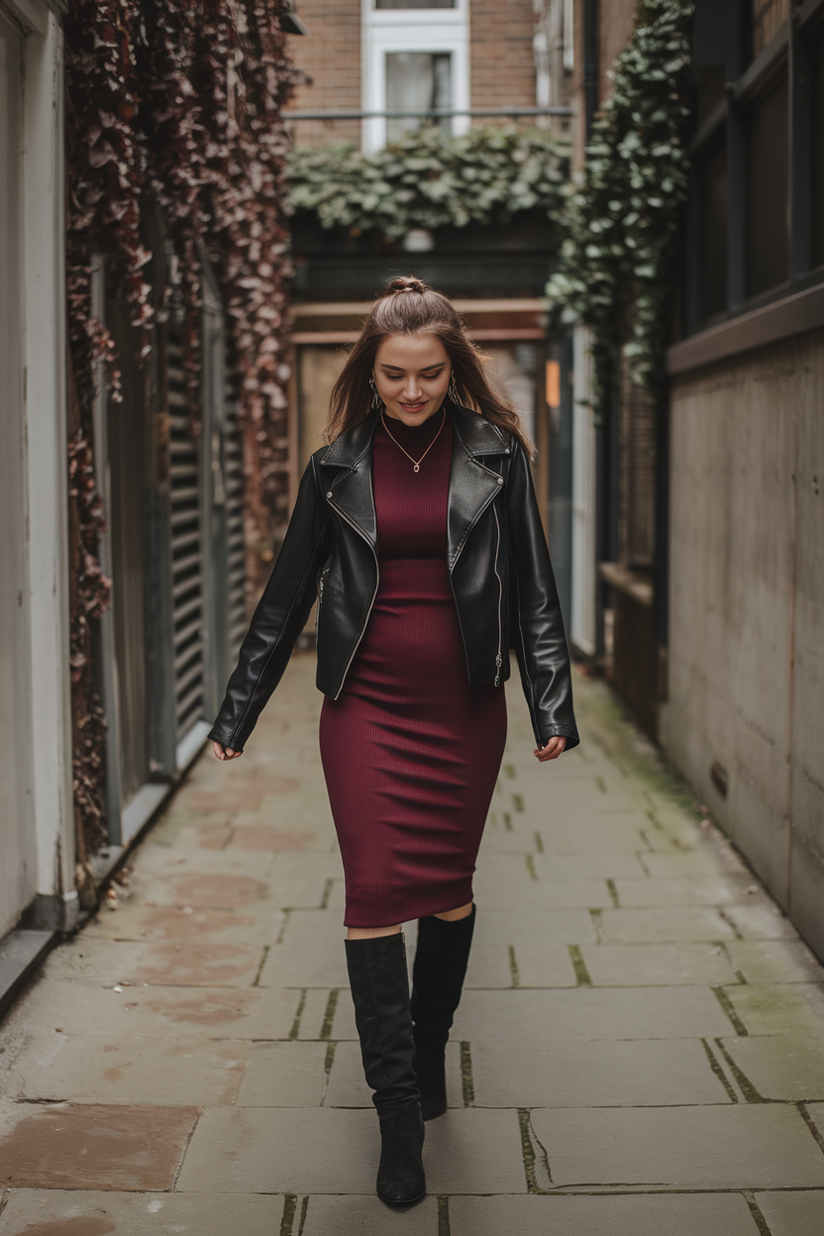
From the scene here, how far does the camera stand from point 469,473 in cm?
291

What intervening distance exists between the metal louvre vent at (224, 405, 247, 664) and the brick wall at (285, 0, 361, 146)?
13.0ft

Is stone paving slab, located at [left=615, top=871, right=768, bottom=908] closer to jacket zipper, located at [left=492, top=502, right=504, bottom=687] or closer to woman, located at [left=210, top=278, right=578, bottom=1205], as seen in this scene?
woman, located at [left=210, top=278, right=578, bottom=1205]

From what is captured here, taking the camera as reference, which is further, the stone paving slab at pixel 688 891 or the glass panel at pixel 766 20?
the glass panel at pixel 766 20

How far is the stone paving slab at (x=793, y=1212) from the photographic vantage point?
265cm

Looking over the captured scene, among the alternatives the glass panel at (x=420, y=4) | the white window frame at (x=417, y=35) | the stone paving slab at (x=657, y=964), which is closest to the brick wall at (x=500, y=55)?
the white window frame at (x=417, y=35)

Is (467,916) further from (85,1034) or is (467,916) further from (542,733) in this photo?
(85,1034)

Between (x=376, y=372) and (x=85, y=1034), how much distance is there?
6.62ft

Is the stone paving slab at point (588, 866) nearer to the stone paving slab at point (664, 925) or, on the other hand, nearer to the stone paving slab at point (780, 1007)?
the stone paving slab at point (664, 925)

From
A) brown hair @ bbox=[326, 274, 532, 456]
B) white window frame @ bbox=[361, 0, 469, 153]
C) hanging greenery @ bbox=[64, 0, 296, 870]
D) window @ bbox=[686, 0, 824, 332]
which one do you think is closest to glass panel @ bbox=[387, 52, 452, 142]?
white window frame @ bbox=[361, 0, 469, 153]

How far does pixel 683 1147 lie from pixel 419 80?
10.6 m

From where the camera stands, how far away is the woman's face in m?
2.81

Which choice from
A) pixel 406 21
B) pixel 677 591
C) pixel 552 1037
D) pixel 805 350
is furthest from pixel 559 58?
pixel 552 1037

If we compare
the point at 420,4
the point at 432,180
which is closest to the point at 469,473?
the point at 432,180

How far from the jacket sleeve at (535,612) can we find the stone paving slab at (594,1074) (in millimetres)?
964
